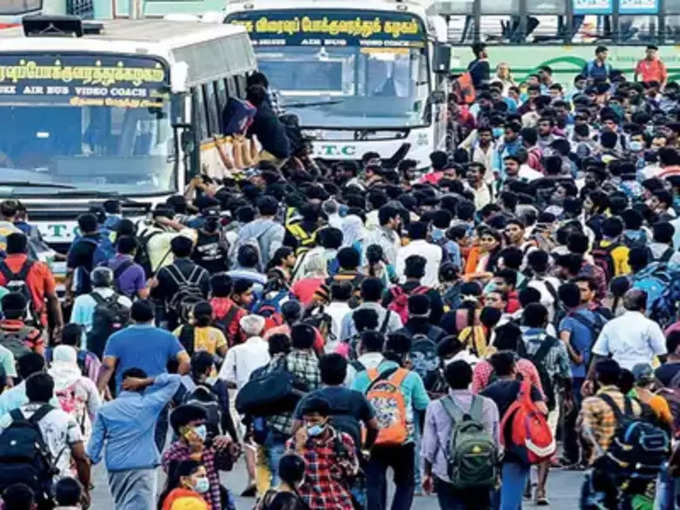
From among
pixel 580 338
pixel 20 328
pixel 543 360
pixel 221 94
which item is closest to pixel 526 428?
pixel 543 360

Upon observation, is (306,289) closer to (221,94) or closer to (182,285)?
(182,285)

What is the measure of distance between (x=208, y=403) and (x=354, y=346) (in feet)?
7.05

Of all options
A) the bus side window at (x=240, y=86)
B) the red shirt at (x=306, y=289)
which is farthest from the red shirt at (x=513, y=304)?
the bus side window at (x=240, y=86)

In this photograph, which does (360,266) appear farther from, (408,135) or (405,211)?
(408,135)

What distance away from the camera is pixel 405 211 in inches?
905

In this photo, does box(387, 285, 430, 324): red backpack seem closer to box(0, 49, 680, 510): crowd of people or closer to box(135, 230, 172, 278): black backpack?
box(0, 49, 680, 510): crowd of people

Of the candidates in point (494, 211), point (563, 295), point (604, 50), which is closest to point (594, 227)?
point (494, 211)

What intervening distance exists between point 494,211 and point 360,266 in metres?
2.39

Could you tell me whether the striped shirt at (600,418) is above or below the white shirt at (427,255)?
above

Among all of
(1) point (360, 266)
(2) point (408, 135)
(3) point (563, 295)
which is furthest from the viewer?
(2) point (408, 135)

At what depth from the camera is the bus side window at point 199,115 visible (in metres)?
28.1

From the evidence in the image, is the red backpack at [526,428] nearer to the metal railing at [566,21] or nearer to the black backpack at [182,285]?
the black backpack at [182,285]

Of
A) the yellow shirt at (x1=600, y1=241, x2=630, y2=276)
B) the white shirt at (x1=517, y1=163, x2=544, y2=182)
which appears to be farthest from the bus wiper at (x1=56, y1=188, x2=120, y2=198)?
the yellow shirt at (x1=600, y1=241, x2=630, y2=276)

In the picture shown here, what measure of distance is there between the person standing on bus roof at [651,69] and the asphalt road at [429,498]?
23.9 metres
